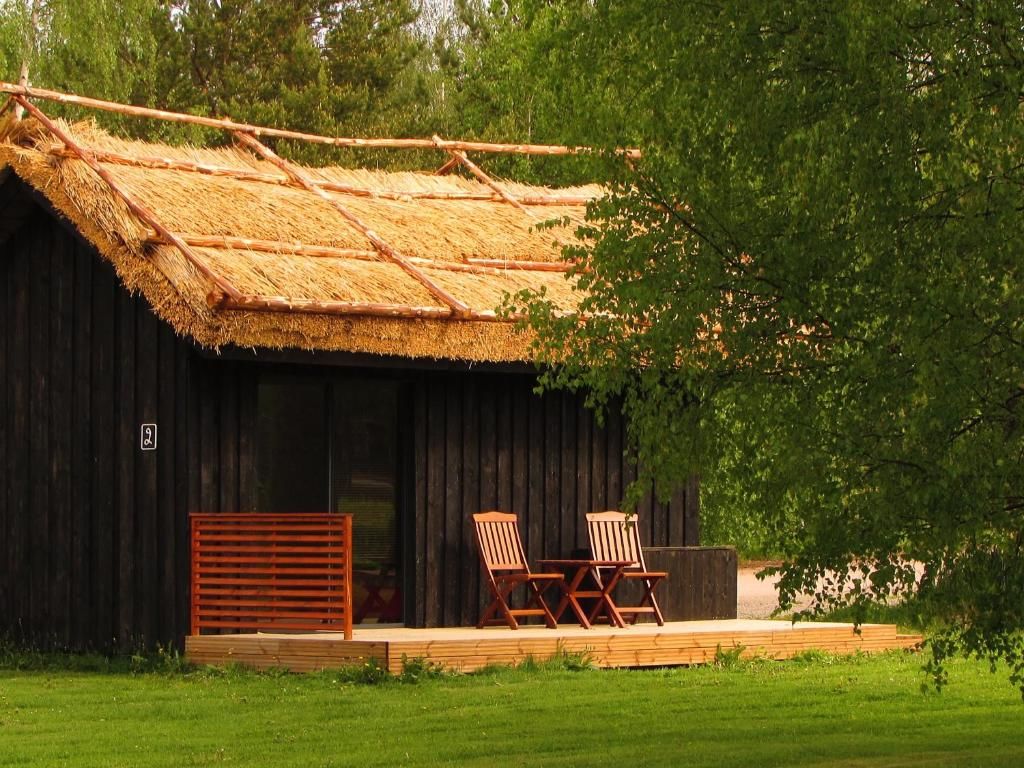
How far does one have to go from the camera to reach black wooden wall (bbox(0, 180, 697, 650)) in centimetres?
1538

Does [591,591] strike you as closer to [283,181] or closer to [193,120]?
[283,181]

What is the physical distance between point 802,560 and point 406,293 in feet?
23.0

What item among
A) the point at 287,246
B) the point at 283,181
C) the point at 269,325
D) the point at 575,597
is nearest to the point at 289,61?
the point at 283,181

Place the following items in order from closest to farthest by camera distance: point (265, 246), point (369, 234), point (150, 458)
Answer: point (150, 458), point (265, 246), point (369, 234)

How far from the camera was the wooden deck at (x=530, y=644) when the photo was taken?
1394cm

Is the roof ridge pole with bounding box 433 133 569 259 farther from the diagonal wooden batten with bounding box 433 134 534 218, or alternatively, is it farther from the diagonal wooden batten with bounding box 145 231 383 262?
the diagonal wooden batten with bounding box 145 231 383 262

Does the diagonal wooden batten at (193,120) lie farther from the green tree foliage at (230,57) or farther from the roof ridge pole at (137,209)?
the green tree foliage at (230,57)

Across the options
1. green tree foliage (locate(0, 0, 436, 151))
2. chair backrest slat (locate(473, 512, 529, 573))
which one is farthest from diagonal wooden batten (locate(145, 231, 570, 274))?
green tree foliage (locate(0, 0, 436, 151))

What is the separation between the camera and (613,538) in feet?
55.5

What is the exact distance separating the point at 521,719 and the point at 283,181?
7.92 meters

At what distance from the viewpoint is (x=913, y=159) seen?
8.59m

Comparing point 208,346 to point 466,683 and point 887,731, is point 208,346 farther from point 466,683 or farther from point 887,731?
point 887,731

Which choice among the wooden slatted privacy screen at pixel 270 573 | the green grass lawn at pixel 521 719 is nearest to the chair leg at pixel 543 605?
the green grass lawn at pixel 521 719

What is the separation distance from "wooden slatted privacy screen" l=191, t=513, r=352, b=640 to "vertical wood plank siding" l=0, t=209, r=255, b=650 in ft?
1.09
